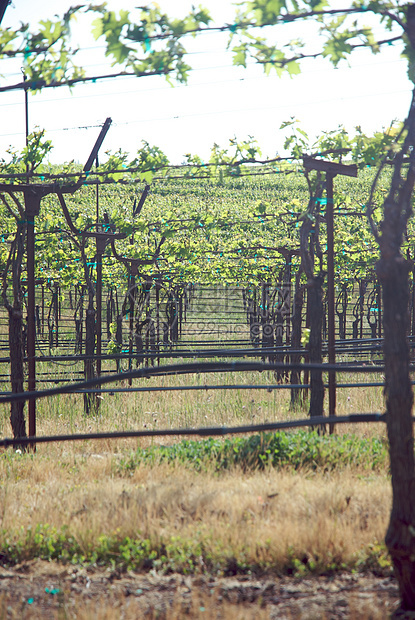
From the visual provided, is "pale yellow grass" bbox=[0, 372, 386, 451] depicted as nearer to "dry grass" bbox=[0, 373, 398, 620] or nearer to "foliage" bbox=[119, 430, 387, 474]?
"foliage" bbox=[119, 430, 387, 474]

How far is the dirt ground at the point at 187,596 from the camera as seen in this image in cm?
251

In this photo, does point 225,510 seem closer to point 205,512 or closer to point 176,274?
point 205,512

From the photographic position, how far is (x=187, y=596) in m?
2.74

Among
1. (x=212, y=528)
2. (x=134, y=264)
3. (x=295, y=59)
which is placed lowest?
(x=212, y=528)

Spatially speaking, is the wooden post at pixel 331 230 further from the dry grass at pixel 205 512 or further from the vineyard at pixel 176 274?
the dry grass at pixel 205 512

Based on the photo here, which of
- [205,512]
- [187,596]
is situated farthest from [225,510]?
[187,596]

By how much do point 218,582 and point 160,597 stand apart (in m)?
0.30

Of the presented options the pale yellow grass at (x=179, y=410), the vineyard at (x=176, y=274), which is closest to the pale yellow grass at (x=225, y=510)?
the pale yellow grass at (x=179, y=410)

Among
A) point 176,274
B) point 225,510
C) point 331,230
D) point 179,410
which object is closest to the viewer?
point 225,510

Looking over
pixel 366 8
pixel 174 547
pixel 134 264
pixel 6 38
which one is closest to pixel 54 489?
pixel 174 547

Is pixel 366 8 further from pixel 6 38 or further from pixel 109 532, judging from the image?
pixel 109 532

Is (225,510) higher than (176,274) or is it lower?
lower

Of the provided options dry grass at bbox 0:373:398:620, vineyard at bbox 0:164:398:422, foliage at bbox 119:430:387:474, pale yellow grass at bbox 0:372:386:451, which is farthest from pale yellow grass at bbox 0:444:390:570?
vineyard at bbox 0:164:398:422

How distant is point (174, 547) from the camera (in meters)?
3.13
